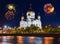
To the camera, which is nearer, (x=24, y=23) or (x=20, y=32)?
(x=20, y=32)

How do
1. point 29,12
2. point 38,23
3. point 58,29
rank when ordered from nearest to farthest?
1. point 58,29
2. point 38,23
3. point 29,12

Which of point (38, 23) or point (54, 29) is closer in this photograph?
point (54, 29)

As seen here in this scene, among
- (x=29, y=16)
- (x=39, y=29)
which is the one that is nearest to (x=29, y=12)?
(x=29, y=16)

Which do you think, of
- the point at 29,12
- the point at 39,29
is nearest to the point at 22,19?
the point at 29,12

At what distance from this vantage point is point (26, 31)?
4313 inches

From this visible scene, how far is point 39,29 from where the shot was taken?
4439 inches

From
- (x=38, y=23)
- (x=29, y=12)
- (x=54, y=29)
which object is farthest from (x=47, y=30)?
(x=29, y=12)

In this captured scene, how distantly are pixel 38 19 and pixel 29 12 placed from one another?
5.16 metres

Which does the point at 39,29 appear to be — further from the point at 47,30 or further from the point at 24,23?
the point at 24,23

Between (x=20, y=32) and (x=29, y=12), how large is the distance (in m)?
27.2

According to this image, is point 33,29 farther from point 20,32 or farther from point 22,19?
point 22,19

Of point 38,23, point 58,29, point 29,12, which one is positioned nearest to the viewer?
point 58,29

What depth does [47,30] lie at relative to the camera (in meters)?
109

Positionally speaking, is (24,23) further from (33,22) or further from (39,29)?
(39,29)
